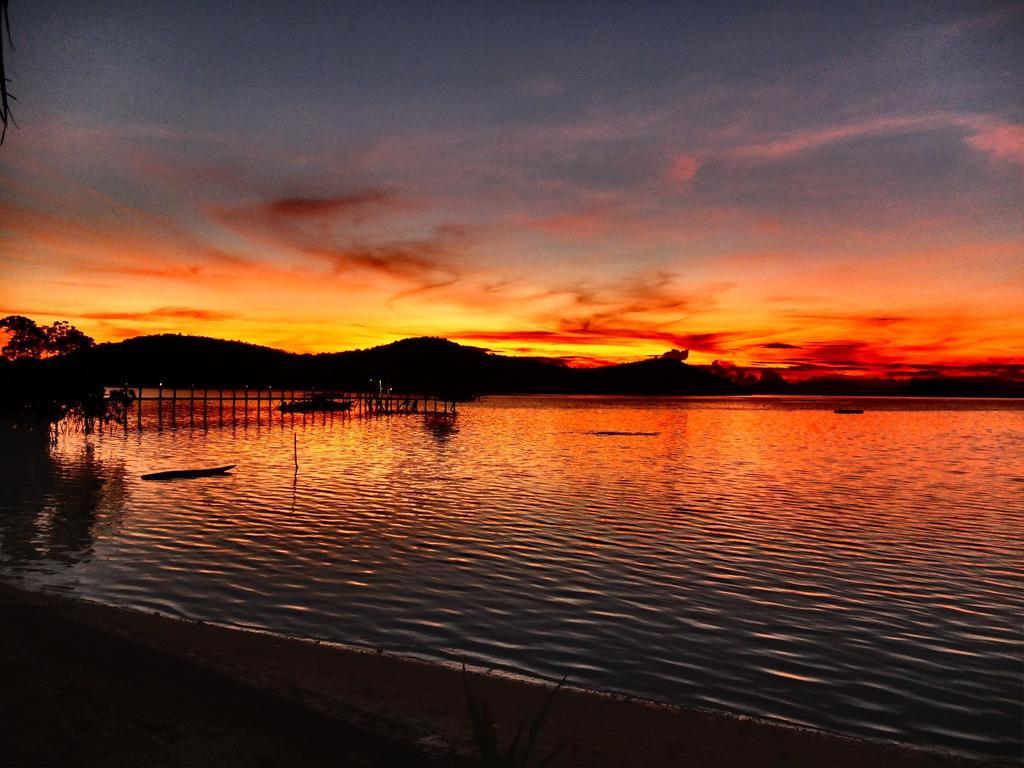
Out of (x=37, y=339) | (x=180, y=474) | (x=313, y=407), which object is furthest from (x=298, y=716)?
(x=313, y=407)

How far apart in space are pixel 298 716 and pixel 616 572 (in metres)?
12.7

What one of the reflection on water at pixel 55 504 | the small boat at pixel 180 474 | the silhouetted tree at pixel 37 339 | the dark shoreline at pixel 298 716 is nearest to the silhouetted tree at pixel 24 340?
the silhouetted tree at pixel 37 339

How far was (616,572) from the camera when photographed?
20.4 metres

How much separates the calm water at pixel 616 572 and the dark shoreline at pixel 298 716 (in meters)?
2.05

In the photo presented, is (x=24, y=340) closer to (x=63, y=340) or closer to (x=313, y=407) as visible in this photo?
(x=63, y=340)

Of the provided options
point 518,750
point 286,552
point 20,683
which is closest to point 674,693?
point 518,750

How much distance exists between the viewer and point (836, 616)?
53.9 feet

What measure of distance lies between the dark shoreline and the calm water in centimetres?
205

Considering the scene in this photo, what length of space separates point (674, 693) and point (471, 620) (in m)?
5.08

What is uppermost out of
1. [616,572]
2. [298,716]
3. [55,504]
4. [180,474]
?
[298,716]

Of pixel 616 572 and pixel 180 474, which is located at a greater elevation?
pixel 180 474

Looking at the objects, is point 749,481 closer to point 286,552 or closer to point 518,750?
point 286,552

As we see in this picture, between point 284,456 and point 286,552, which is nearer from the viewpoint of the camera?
point 286,552

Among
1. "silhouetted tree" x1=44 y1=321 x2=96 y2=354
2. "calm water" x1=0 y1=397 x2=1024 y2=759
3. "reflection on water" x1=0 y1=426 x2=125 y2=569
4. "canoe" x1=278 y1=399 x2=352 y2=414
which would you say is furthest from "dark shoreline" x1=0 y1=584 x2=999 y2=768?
"canoe" x1=278 y1=399 x2=352 y2=414
